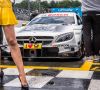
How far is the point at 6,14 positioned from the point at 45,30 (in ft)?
15.4

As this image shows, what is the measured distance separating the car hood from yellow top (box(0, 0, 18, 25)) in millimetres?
4248

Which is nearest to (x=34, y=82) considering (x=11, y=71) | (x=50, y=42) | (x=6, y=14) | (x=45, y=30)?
(x=11, y=71)

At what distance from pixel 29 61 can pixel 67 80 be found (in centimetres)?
328

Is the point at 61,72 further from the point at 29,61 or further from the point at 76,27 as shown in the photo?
the point at 76,27

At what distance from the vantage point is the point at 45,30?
9703 millimetres

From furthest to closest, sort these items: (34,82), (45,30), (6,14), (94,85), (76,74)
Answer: (45,30), (76,74), (34,82), (94,85), (6,14)

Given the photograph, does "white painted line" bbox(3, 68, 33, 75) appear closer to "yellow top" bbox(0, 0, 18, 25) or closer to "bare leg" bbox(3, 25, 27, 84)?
"bare leg" bbox(3, 25, 27, 84)

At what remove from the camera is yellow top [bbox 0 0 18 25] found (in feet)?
16.5

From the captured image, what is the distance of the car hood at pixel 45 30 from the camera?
9410mm

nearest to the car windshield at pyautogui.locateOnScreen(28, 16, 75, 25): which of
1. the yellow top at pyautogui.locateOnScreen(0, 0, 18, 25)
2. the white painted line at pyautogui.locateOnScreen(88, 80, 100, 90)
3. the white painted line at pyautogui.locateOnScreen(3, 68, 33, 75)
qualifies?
the white painted line at pyautogui.locateOnScreen(3, 68, 33, 75)

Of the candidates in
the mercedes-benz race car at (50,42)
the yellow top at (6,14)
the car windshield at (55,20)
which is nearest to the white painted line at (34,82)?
the yellow top at (6,14)

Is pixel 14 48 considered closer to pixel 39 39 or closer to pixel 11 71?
pixel 11 71

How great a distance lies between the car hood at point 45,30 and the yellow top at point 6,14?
13.9ft

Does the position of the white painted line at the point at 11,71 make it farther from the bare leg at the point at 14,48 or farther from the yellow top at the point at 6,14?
the yellow top at the point at 6,14
